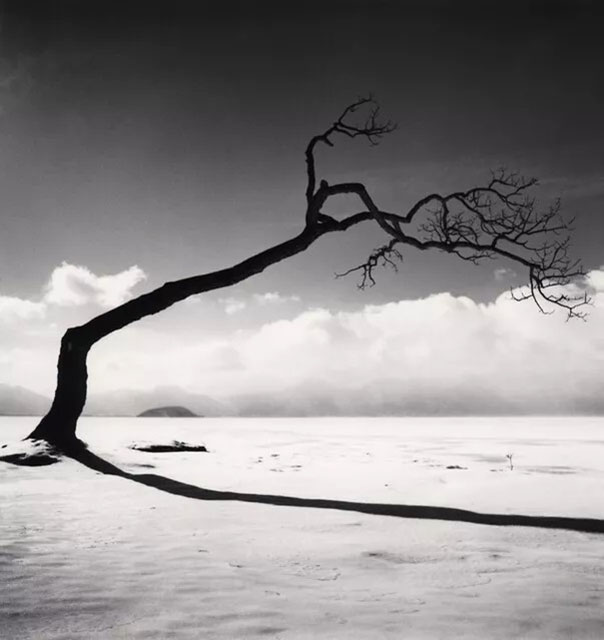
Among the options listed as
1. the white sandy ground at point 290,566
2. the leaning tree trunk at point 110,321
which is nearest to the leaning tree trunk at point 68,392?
the leaning tree trunk at point 110,321

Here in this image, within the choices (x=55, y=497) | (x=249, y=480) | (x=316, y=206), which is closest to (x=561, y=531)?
(x=249, y=480)

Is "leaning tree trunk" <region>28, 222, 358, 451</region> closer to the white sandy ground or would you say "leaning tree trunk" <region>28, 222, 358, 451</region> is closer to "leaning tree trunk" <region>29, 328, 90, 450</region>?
"leaning tree trunk" <region>29, 328, 90, 450</region>

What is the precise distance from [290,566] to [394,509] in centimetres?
188

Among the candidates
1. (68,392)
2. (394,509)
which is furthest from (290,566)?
(68,392)

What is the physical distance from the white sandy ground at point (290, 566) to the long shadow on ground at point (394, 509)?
19cm

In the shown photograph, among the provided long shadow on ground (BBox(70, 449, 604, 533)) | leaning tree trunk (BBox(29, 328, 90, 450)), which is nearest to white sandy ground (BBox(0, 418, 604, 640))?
long shadow on ground (BBox(70, 449, 604, 533))

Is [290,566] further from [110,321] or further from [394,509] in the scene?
[110,321]

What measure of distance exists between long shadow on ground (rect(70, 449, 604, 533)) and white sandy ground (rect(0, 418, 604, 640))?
19cm

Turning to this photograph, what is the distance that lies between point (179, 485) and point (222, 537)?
2495 millimetres

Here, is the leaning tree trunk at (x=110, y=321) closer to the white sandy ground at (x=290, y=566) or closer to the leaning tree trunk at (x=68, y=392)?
the leaning tree trunk at (x=68, y=392)

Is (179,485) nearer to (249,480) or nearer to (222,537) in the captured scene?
(249,480)

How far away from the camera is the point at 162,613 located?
6.52 feet

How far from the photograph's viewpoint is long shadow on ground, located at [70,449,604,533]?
3754 millimetres

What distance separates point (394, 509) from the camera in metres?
4.31
